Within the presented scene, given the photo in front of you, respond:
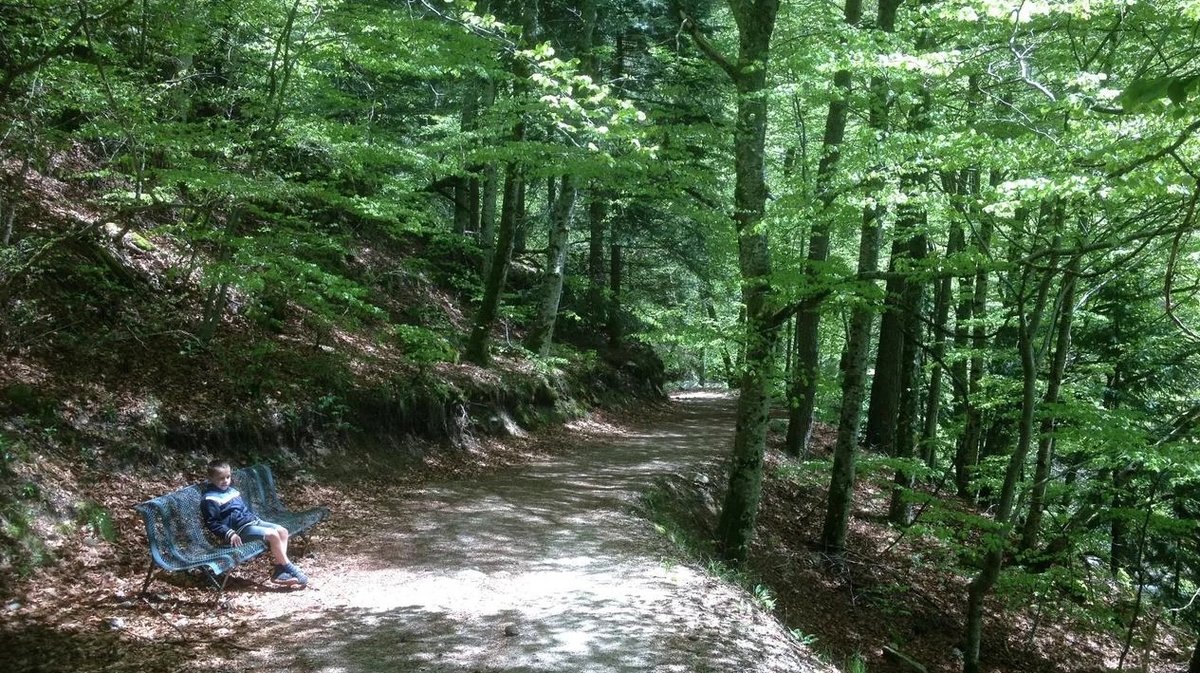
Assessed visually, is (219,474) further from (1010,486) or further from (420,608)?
(1010,486)

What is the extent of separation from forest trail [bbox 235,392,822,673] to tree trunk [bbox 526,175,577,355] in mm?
6154

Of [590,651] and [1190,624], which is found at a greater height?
[590,651]

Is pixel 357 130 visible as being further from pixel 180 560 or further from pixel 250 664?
pixel 250 664

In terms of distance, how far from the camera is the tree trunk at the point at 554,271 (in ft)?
47.1

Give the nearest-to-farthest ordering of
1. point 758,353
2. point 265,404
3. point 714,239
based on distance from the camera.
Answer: point 758,353
point 265,404
point 714,239

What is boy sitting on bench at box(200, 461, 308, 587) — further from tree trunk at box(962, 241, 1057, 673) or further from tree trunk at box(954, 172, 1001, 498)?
tree trunk at box(954, 172, 1001, 498)

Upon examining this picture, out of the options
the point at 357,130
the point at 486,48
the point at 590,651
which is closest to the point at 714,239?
the point at 486,48

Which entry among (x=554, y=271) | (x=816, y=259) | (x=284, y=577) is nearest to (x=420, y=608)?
(x=284, y=577)

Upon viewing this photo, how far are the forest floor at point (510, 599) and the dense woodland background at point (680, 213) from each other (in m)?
0.59

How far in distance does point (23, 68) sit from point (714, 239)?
15361mm

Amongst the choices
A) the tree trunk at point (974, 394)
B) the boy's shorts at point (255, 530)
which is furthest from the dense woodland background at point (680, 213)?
the boy's shorts at point (255, 530)

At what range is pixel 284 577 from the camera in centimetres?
600

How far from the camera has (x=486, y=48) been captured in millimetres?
10102

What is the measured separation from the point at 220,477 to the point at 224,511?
0.90 feet
